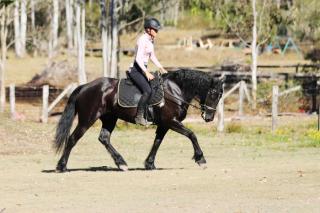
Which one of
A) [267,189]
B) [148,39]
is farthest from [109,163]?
[267,189]

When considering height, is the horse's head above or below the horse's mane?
below

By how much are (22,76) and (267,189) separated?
48.7 metres

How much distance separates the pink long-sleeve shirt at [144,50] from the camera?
1762 cm

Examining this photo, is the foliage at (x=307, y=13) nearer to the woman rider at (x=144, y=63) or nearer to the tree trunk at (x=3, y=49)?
the tree trunk at (x=3, y=49)

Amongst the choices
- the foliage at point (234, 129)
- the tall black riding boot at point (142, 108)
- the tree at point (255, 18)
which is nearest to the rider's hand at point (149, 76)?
the tall black riding boot at point (142, 108)

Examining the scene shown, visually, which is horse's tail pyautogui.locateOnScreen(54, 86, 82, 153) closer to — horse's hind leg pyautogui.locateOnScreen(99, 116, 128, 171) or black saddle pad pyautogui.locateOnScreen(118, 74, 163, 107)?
horse's hind leg pyautogui.locateOnScreen(99, 116, 128, 171)

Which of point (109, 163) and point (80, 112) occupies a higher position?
point (80, 112)

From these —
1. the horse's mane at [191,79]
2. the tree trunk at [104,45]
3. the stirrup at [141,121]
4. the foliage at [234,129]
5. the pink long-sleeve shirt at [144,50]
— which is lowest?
the foliage at [234,129]

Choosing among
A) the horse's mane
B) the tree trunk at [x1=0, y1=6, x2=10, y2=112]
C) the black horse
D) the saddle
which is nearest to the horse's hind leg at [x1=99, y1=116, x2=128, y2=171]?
the black horse

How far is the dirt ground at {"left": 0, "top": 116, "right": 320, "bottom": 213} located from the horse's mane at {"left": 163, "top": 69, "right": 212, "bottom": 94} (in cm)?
156

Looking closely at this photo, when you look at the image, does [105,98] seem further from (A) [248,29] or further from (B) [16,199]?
(A) [248,29]

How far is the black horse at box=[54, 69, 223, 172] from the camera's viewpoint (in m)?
18.1

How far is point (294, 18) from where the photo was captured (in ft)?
151

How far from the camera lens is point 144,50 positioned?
1770 centimetres
